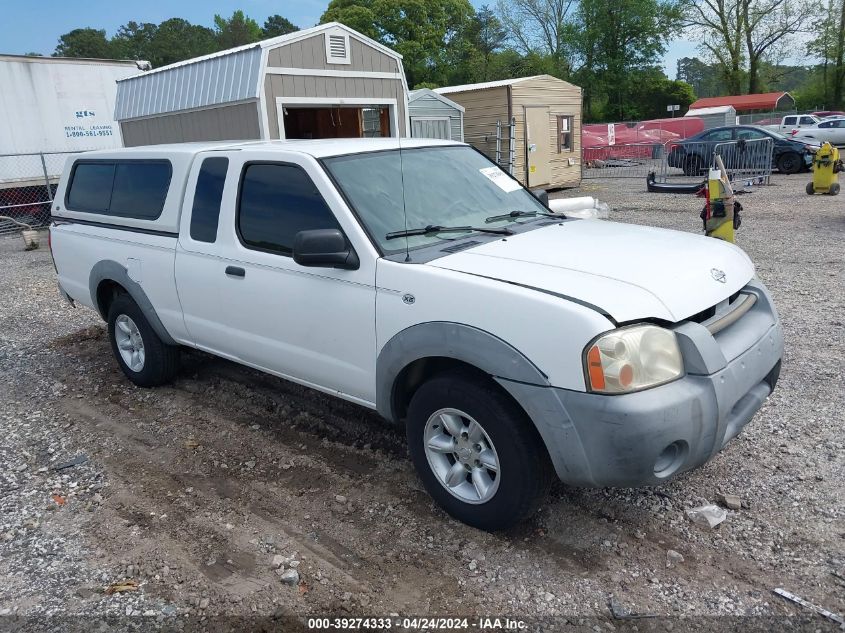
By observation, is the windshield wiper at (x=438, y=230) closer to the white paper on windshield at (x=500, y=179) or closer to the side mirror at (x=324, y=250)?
the side mirror at (x=324, y=250)

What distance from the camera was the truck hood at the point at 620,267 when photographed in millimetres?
2834

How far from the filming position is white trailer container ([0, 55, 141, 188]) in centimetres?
1545

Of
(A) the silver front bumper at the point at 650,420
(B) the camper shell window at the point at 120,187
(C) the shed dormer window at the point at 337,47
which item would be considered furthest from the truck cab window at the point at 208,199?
(C) the shed dormer window at the point at 337,47

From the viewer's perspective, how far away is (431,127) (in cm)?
1680

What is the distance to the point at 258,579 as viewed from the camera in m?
3.05

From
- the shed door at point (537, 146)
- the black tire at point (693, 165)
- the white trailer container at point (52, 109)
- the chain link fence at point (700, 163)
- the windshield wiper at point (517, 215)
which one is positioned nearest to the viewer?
the windshield wiper at point (517, 215)

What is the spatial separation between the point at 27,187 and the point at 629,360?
17559mm

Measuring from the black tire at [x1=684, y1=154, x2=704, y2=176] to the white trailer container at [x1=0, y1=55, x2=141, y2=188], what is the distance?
1632 cm

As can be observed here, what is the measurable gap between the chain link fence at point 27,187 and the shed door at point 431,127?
8.18 meters

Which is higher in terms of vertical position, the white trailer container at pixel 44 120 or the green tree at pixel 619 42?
the green tree at pixel 619 42

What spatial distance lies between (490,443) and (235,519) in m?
1.49

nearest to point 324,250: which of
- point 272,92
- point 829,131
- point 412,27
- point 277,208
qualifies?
point 277,208

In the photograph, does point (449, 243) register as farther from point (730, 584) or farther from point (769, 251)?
point (769, 251)

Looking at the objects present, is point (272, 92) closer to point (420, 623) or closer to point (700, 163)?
point (420, 623)
